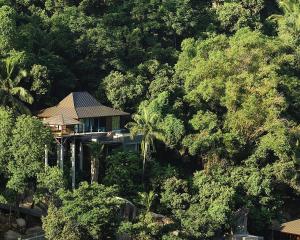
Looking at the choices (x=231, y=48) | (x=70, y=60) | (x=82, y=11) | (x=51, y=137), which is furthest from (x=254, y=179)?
(x=82, y=11)

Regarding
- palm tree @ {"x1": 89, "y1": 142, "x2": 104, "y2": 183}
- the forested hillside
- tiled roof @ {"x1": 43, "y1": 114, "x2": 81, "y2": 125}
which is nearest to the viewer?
the forested hillside

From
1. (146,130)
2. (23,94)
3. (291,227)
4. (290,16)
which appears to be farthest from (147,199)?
(290,16)

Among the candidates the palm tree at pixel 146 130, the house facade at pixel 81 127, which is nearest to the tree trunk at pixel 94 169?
the house facade at pixel 81 127

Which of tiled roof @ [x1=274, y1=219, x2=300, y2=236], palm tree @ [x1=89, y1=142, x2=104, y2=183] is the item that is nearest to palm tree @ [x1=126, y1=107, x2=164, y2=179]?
palm tree @ [x1=89, y1=142, x2=104, y2=183]

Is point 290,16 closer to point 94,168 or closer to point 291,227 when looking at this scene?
point 291,227

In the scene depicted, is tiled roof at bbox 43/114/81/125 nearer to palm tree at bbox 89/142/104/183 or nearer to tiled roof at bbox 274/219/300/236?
palm tree at bbox 89/142/104/183

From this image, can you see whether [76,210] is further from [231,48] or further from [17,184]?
[231,48]

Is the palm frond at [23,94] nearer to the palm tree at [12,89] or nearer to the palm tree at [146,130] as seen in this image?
the palm tree at [12,89]
